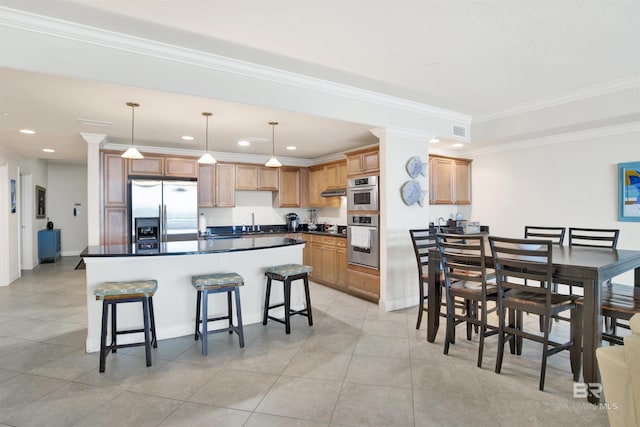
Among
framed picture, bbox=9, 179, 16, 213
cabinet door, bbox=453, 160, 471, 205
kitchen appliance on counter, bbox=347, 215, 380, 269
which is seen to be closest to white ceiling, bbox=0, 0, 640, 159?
kitchen appliance on counter, bbox=347, 215, 380, 269

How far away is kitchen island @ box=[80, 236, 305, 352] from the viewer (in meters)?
3.05

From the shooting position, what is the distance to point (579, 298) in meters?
2.63

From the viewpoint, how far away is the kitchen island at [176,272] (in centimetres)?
305

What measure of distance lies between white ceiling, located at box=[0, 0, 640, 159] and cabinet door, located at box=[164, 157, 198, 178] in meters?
0.97

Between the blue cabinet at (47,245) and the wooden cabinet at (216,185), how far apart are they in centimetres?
483

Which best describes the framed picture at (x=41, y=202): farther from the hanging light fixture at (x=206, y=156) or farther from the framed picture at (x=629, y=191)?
the framed picture at (x=629, y=191)

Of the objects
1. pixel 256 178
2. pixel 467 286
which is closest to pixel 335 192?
pixel 256 178

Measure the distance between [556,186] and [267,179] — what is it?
181 inches

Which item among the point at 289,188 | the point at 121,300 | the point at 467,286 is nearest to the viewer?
the point at 121,300

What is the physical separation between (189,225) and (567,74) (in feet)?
16.7

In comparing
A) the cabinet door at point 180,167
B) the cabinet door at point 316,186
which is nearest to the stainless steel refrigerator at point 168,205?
the cabinet door at point 180,167

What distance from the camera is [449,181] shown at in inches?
218

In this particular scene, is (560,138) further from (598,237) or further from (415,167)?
(415,167)

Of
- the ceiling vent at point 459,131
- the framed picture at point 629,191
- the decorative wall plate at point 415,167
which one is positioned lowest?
the framed picture at point 629,191
